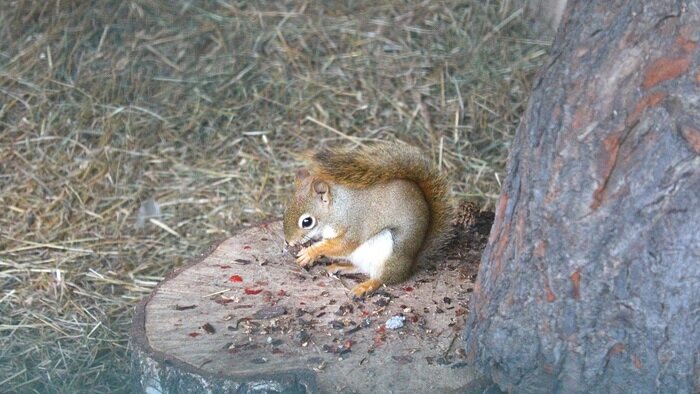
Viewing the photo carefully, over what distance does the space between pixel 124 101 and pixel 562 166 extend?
10.1 feet

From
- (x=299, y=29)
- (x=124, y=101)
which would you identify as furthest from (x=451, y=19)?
(x=124, y=101)

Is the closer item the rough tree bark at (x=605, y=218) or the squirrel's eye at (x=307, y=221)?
the rough tree bark at (x=605, y=218)

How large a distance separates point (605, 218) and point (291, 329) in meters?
0.90

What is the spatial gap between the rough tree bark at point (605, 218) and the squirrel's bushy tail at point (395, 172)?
2.06 ft

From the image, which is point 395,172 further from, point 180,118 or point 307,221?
point 180,118

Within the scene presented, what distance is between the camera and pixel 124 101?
4.80 metres

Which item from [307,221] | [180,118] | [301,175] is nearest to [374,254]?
[307,221]

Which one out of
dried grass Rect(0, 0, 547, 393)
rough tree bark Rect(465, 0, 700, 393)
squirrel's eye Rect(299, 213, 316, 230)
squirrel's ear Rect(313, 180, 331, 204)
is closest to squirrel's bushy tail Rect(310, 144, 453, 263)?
squirrel's ear Rect(313, 180, 331, 204)

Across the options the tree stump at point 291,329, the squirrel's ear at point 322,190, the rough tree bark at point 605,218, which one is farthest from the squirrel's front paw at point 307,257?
the rough tree bark at point 605,218

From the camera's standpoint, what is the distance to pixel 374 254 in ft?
9.69

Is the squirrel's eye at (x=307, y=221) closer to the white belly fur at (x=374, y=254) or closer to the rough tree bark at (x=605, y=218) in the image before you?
the white belly fur at (x=374, y=254)

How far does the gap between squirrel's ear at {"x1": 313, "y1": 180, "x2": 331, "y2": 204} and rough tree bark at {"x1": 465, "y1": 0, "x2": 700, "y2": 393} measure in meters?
0.73

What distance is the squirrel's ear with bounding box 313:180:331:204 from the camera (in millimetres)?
3006

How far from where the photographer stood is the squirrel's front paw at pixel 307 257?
9.86 ft
